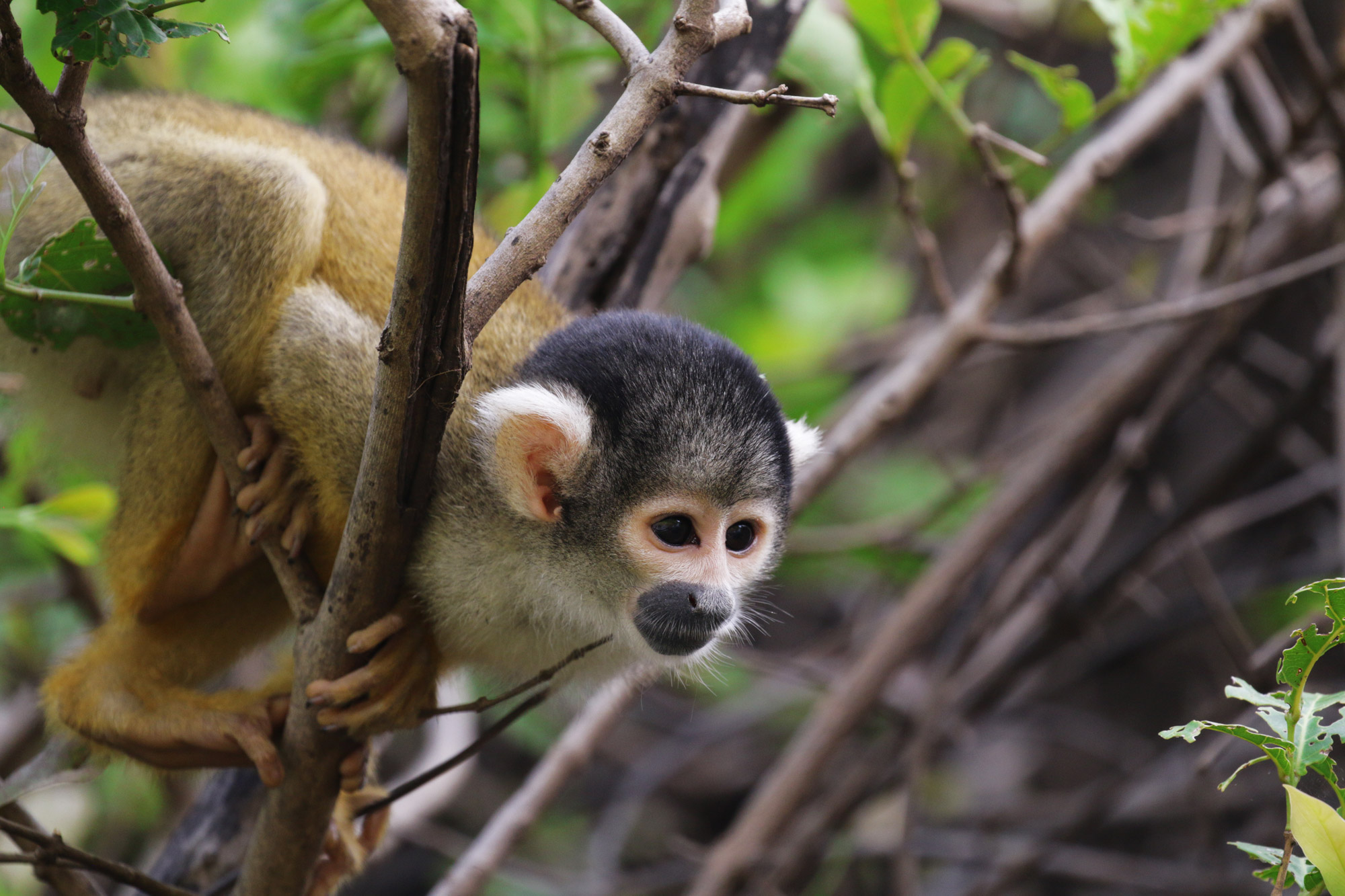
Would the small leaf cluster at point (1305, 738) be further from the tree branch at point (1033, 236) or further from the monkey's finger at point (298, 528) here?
the tree branch at point (1033, 236)

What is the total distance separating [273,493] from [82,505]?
0.50 m

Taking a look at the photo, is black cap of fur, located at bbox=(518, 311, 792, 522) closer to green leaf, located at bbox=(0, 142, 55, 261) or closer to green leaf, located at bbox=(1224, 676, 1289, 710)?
green leaf, located at bbox=(0, 142, 55, 261)

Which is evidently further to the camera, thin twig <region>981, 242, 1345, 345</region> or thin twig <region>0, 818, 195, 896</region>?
Answer: thin twig <region>981, 242, 1345, 345</region>

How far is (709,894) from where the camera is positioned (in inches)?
137

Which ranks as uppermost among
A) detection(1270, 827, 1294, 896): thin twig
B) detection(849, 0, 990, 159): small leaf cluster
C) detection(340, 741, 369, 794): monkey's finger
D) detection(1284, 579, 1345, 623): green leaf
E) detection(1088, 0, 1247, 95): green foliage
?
detection(1088, 0, 1247, 95): green foliage

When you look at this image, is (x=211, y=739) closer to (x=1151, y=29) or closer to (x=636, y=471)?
(x=636, y=471)

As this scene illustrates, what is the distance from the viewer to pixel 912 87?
3016 millimetres

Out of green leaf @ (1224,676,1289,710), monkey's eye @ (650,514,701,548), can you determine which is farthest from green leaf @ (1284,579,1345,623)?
monkey's eye @ (650,514,701,548)

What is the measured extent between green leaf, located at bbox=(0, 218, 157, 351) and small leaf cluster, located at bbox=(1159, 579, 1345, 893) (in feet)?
6.08

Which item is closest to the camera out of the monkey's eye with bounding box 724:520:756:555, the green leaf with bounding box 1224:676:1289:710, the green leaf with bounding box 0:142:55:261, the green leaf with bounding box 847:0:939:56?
the green leaf with bounding box 1224:676:1289:710

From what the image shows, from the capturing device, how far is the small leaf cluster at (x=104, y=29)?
145 centimetres

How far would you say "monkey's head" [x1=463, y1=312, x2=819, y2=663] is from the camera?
237cm

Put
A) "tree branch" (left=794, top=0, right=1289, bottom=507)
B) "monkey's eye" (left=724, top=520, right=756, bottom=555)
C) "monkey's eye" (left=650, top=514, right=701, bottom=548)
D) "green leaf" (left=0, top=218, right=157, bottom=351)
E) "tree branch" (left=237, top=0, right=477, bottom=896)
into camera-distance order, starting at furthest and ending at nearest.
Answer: "tree branch" (left=794, top=0, right=1289, bottom=507) → "monkey's eye" (left=724, top=520, right=756, bottom=555) → "monkey's eye" (left=650, top=514, right=701, bottom=548) → "green leaf" (left=0, top=218, right=157, bottom=351) → "tree branch" (left=237, top=0, right=477, bottom=896)

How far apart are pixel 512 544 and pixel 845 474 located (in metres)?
3.58
